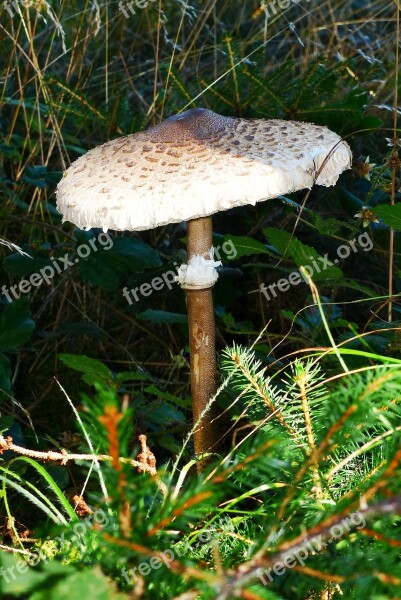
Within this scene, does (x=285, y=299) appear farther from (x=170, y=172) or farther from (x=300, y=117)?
(x=170, y=172)

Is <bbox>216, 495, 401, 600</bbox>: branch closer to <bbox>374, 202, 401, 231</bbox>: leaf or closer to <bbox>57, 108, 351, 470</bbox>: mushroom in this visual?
<bbox>57, 108, 351, 470</bbox>: mushroom

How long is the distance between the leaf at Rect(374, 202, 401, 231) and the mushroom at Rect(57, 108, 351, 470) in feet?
0.44

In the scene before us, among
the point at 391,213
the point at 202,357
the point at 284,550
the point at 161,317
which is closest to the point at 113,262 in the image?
the point at 161,317

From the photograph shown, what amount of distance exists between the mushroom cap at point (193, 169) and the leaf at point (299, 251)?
0.66 ft

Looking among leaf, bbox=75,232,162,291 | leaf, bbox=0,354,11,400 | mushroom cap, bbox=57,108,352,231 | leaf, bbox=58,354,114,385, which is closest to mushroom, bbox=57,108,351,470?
mushroom cap, bbox=57,108,352,231

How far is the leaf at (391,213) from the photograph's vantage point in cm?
162

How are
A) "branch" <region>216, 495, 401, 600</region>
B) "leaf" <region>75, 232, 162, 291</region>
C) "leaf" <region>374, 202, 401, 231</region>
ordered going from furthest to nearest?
"leaf" <region>75, 232, 162, 291</region>, "leaf" <region>374, 202, 401, 231</region>, "branch" <region>216, 495, 401, 600</region>

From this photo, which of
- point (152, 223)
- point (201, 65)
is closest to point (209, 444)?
point (152, 223)

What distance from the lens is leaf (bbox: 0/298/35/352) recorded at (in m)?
2.00

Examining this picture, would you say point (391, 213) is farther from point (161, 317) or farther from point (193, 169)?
point (161, 317)

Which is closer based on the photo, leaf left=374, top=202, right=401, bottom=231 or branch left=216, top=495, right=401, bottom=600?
branch left=216, top=495, right=401, bottom=600

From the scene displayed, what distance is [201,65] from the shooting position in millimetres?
3492

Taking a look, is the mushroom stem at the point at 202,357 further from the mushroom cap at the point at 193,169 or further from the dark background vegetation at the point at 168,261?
the mushroom cap at the point at 193,169

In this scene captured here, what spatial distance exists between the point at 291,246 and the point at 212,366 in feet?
1.25
